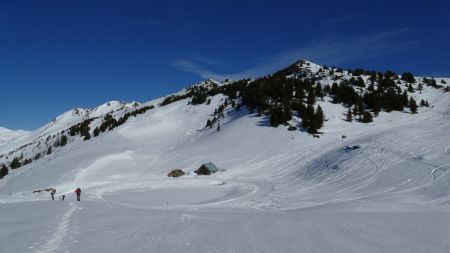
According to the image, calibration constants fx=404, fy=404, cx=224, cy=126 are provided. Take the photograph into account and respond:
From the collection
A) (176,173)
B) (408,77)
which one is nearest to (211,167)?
(176,173)

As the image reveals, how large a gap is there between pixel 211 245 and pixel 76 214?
34.8 feet

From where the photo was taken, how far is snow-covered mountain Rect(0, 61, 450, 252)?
1378 centimetres

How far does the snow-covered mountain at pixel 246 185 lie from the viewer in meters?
13.8

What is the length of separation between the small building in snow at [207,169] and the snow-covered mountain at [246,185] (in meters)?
1.26

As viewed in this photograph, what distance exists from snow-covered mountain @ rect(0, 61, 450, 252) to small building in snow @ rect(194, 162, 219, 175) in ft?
4.12

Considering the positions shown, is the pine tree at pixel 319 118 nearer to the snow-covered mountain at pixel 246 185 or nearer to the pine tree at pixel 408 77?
the snow-covered mountain at pixel 246 185

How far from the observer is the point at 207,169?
5188 centimetres

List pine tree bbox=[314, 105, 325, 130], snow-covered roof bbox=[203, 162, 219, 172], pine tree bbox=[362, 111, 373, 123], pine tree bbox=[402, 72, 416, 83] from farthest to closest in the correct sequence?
pine tree bbox=[402, 72, 416, 83]
pine tree bbox=[362, 111, 373, 123]
pine tree bbox=[314, 105, 325, 130]
snow-covered roof bbox=[203, 162, 219, 172]

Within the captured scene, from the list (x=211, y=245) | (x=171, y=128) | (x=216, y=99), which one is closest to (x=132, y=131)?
(x=171, y=128)

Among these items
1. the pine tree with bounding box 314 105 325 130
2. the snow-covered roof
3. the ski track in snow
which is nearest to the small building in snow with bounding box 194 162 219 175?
the snow-covered roof

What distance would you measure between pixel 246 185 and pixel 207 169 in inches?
462

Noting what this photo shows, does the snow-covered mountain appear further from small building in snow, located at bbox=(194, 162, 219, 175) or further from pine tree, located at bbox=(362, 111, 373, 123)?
small building in snow, located at bbox=(194, 162, 219, 175)

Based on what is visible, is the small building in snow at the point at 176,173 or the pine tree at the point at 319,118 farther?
the pine tree at the point at 319,118

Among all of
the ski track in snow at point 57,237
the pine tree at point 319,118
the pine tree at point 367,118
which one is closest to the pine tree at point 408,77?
the pine tree at point 367,118
